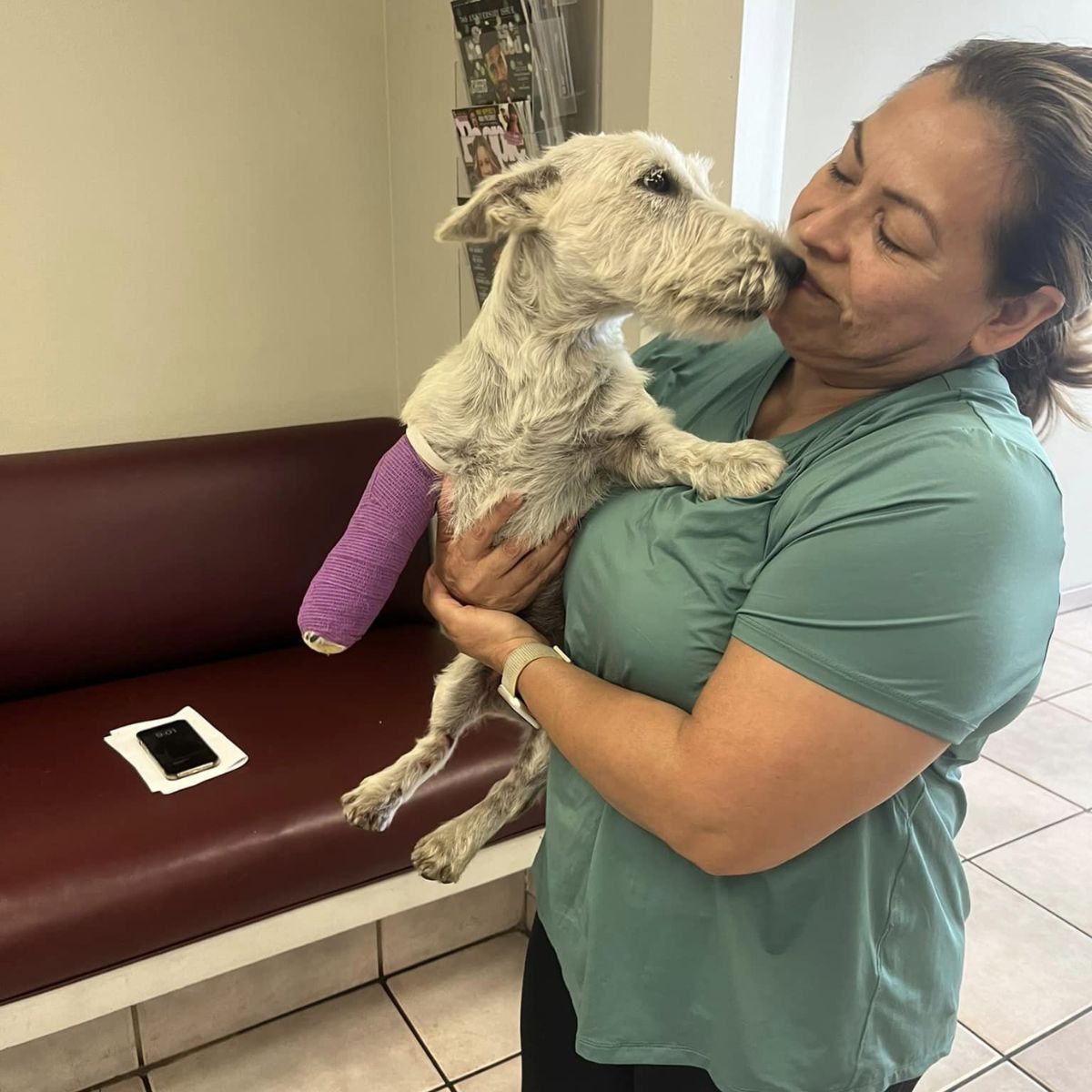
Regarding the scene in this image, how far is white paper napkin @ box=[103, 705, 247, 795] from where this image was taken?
1978mm

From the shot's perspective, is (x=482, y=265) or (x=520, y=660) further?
(x=482, y=265)

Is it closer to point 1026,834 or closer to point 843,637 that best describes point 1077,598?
point 1026,834

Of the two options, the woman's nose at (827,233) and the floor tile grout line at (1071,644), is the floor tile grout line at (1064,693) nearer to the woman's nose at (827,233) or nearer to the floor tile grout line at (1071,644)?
the floor tile grout line at (1071,644)

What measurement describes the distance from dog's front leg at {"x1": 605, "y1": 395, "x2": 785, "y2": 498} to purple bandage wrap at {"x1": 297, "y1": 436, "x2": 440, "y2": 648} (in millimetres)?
256

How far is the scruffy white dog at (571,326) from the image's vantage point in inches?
46.0

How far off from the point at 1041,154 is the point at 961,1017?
207cm

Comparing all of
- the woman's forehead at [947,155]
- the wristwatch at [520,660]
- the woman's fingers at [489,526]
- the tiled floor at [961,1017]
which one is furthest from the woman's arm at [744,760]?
the tiled floor at [961,1017]

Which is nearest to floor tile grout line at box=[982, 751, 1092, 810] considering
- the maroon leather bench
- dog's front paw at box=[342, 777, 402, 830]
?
the maroon leather bench

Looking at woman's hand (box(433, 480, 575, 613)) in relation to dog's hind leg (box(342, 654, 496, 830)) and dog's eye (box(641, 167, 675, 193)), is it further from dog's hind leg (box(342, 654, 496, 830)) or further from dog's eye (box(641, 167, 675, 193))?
dog's eye (box(641, 167, 675, 193))

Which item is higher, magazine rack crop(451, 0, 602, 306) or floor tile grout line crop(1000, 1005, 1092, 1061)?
magazine rack crop(451, 0, 602, 306)

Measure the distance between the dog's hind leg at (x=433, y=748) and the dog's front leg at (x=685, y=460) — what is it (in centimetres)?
44

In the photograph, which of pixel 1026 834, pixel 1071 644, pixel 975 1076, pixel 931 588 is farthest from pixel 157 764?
pixel 1071 644

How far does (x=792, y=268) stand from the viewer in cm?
106

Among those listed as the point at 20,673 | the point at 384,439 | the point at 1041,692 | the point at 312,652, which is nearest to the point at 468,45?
the point at 384,439
